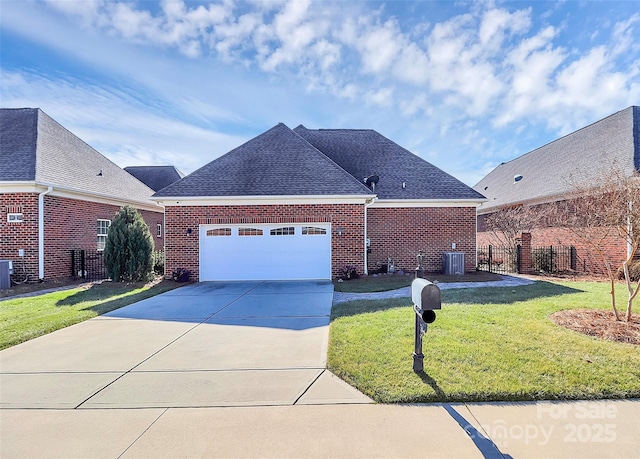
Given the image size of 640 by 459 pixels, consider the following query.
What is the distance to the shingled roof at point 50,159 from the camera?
12.0 meters

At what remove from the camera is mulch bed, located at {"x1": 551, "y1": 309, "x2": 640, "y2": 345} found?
5.18 meters

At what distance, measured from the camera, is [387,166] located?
15609mm

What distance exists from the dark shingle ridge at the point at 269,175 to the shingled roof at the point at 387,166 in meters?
2.41

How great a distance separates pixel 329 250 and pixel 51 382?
30.0 feet

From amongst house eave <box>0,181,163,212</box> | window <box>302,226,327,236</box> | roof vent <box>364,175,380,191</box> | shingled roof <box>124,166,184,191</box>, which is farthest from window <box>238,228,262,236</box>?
shingled roof <box>124,166,184,191</box>

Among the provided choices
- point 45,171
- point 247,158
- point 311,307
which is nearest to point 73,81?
point 45,171

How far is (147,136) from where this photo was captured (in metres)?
16.4

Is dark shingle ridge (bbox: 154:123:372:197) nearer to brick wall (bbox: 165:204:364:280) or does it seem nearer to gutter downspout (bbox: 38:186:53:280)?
brick wall (bbox: 165:204:364:280)

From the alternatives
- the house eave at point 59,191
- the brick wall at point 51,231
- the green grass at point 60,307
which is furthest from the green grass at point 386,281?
the brick wall at point 51,231

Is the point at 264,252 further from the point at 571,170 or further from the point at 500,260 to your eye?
the point at 571,170

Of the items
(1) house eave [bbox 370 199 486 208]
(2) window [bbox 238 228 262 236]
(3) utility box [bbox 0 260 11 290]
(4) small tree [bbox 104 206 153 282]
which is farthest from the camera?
(1) house eave [bbox 370 199 486 208]

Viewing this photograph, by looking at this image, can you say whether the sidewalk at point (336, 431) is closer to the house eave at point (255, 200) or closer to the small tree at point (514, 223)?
the house eave at point (255, 200)

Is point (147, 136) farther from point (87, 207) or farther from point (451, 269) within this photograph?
point (451, 269)

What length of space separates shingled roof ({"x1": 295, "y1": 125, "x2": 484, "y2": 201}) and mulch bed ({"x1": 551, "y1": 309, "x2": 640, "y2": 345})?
774 cm
